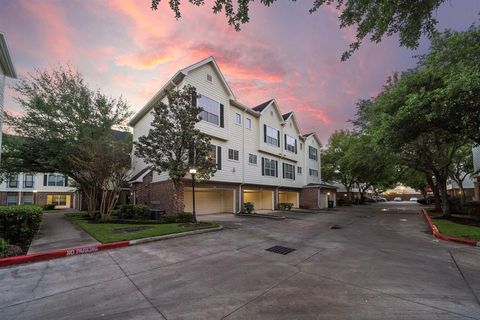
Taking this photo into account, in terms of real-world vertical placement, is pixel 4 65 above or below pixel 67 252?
above

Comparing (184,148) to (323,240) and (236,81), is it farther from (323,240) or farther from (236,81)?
(236,81)

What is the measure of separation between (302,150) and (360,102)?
11941mm

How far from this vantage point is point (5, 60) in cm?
1063

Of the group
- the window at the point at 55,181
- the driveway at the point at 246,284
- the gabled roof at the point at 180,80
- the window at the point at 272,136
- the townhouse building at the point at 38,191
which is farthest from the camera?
the window at the point at 55,181

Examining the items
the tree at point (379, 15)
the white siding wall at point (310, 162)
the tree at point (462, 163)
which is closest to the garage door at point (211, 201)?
the white siding wall at point (310, 162)

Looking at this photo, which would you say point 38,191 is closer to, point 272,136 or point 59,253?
point 272,136

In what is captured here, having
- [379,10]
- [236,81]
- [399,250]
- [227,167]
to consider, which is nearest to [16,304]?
[379,10]

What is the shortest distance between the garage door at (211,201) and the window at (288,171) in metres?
8.48

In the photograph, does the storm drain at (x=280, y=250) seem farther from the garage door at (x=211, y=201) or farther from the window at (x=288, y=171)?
the window at (x=288, y=171)

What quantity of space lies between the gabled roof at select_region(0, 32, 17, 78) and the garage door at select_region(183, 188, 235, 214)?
13.0 metres

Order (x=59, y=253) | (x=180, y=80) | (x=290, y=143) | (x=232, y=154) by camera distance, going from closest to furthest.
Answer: (x=59, y=253), (x=180, y=80), (x=232, y=154), (x=290, y=143)

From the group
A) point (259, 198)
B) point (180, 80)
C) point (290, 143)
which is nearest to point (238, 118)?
point (180, 80)

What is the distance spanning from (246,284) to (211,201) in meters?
17.8

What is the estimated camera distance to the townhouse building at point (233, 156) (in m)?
18.6
